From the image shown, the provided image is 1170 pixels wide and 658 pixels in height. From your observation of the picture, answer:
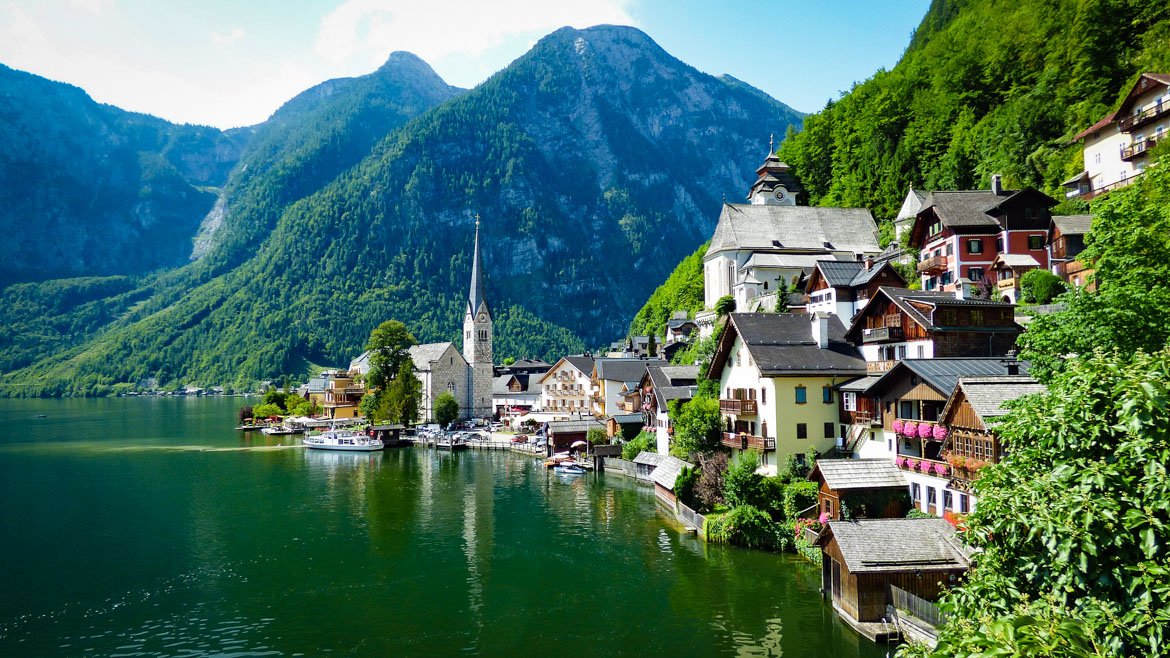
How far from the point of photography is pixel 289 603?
29766 mm

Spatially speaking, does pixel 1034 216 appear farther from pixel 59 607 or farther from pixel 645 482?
pixel 59 607

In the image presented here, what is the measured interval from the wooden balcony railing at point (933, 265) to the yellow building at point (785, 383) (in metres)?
14.5

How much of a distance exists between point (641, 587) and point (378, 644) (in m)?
11.3

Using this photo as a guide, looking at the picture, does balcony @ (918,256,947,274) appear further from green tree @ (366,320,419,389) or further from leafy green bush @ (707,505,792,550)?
green tree @ (366,320,419,389)

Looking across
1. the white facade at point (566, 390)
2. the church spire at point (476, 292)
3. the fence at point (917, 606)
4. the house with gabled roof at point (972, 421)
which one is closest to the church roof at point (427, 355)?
the church spire at point (476, 292)

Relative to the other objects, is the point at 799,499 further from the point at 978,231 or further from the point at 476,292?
the point at 476,292

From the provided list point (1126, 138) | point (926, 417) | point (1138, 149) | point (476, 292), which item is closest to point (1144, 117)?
point (1138, 149)

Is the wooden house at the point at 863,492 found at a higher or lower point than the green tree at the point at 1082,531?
lower

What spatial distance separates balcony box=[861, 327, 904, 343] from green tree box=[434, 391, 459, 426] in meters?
76.3

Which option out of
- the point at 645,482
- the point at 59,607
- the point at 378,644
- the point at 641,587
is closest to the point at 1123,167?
the point at 645,482

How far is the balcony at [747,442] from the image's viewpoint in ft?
127

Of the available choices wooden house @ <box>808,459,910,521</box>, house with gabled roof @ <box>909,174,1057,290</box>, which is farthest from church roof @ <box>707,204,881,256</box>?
wooden house @ <box>808,459,910,521</box>

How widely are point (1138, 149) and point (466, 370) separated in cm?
9669

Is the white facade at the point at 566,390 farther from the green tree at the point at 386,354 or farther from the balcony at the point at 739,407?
the balcony at the point at 739,407
